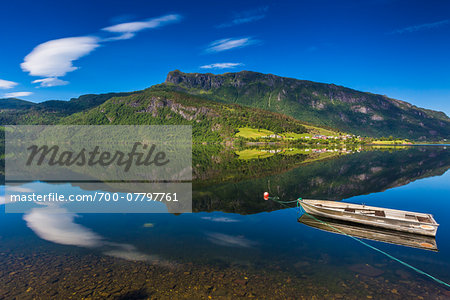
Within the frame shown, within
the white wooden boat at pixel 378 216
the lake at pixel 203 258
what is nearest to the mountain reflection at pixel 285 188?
the lake at pixel 203 258

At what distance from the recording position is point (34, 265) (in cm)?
1620

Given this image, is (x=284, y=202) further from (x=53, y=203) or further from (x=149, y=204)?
(x=53, y=203)

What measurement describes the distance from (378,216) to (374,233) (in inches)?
62.3

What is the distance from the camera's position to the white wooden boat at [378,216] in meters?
21.3

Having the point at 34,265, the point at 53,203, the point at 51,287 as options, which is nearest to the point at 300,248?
the point at 51,287

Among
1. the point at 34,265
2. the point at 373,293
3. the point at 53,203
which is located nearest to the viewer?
the point at 373,293

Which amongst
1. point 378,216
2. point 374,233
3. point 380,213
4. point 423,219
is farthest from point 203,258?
point 423,219

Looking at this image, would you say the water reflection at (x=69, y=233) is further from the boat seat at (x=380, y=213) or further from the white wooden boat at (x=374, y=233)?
the boat seat at (x=380, y=213)

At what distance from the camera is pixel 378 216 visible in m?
22.9

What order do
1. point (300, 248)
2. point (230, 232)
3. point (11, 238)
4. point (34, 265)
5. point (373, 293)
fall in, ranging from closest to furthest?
point (373, 293) → point (34, 265) → point (300, 248) → point (11, 238) → point (230, 232)

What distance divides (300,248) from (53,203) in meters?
30.4

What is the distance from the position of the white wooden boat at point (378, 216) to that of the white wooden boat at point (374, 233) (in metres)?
0.41

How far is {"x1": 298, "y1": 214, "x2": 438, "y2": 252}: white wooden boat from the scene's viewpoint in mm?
20281

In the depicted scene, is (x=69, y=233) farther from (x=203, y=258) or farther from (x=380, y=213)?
(x=380, y=213)
